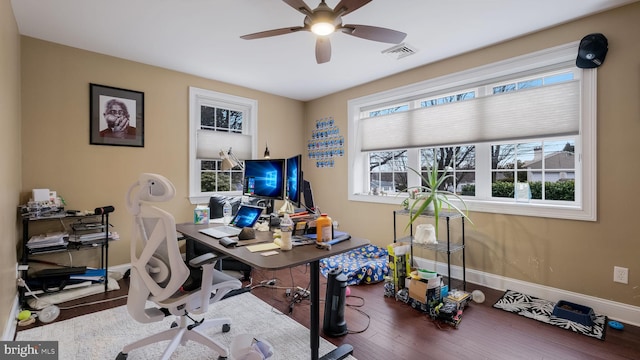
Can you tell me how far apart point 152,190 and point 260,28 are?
1845mm

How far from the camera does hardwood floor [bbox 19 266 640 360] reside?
75.8 inches

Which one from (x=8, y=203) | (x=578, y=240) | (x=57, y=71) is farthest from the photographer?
(x=57, y=71)

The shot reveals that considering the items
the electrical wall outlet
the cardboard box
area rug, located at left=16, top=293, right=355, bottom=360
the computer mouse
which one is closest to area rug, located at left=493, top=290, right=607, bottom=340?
the electrical wall outlet

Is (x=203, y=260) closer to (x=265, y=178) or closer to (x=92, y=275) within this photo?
(x=265, y=178)

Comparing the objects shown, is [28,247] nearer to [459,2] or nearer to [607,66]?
[459,2]

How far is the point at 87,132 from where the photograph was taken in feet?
10.2

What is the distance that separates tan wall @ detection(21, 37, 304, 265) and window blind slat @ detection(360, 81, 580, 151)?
2.59 m

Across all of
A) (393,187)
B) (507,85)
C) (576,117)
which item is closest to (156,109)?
(393,187)

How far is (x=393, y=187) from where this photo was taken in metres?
4.04

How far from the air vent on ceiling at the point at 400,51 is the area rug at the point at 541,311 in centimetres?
263

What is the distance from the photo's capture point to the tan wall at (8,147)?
74.9 inches

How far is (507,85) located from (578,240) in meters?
1.63

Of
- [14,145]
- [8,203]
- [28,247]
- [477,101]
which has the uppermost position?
[477,101]

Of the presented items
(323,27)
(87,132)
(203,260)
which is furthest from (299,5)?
(87,132)
